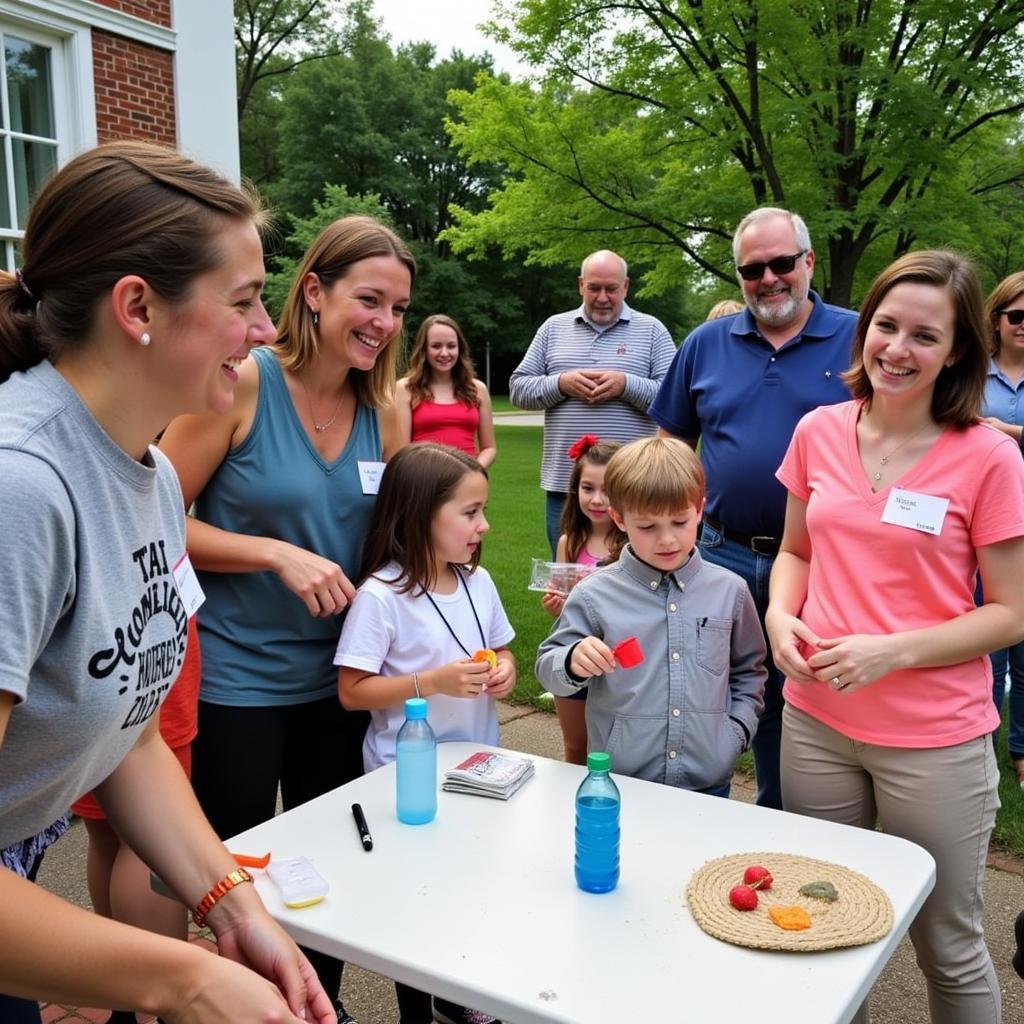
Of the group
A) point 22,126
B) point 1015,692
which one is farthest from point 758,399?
point 22,126

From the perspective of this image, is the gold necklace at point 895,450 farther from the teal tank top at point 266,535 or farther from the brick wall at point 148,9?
the brick wall at point 148,9

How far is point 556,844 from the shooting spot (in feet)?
5.87

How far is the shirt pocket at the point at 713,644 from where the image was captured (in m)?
2.36

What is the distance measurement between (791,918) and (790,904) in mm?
71

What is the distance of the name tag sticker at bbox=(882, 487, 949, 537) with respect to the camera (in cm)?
206

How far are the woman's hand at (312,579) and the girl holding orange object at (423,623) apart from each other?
225mm

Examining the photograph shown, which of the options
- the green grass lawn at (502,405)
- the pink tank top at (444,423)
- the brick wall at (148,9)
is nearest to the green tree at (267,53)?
the green grass lawn at (502,405)

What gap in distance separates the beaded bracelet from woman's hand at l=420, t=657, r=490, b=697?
84 centimetres

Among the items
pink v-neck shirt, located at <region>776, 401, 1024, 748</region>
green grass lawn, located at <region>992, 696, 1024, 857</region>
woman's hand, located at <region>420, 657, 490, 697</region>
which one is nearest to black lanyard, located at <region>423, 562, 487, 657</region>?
woman's hand, located at <region>420, 657, 490, 697</region>

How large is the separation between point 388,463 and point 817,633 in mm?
1199

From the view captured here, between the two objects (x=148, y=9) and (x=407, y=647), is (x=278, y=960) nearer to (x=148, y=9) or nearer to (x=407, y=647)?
(x=407, y=647)

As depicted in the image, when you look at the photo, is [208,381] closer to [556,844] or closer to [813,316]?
[556,844]

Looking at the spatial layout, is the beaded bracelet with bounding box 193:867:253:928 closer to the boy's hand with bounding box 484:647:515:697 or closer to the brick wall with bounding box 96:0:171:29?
the boy's hand with bounding box 484:647:515:697

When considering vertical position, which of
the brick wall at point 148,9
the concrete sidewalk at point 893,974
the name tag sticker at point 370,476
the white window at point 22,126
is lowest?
the concrete sidewalk at point 893,974
